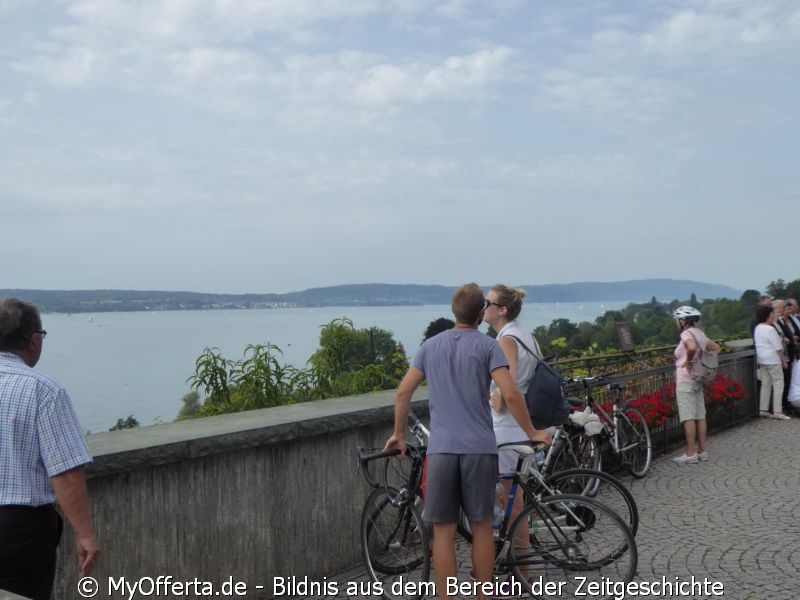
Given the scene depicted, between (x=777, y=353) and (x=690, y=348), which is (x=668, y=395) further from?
(x=777, y=353)

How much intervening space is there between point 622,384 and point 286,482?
15.9ft

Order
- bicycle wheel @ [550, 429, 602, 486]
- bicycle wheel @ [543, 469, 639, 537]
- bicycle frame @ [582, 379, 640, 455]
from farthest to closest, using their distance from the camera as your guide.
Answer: bicycle frame @ [582, 379, 640, 455] → bicycle wheel @ [550, 429, 602, 486] → bicycle wheel @ [543, 469, 639, 537]

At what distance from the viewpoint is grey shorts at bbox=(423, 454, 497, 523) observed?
14.8ft

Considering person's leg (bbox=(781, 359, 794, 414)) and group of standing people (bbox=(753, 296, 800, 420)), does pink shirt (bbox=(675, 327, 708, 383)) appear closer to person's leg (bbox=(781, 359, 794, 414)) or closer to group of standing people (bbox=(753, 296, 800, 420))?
group of standing people (bbox=(753, 296, 800, 420))

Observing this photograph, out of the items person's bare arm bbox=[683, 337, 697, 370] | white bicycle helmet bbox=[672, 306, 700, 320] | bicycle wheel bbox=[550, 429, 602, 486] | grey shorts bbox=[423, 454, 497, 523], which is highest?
white bicycle helmet bbox=[672, 306, 700, 320]

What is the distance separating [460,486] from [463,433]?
10.9 inches

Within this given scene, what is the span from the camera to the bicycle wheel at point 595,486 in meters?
5.26

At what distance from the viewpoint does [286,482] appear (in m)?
5.52

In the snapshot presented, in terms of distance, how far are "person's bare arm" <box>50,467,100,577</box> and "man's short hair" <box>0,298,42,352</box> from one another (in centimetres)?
50

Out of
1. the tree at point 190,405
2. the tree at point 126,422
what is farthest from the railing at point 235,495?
the tree at point 126,422

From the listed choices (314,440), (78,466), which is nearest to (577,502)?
(314,440)

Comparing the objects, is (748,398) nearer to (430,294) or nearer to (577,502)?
(577,502)

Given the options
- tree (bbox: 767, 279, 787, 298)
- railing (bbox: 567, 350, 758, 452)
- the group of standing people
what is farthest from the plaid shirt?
tree (bbox: 767, 279, 787, 298)

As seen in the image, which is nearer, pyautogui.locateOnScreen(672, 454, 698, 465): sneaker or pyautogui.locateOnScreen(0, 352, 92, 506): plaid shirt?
pyautogui.locateOnScreen(0, 352, 92, 506): plaid shirt
